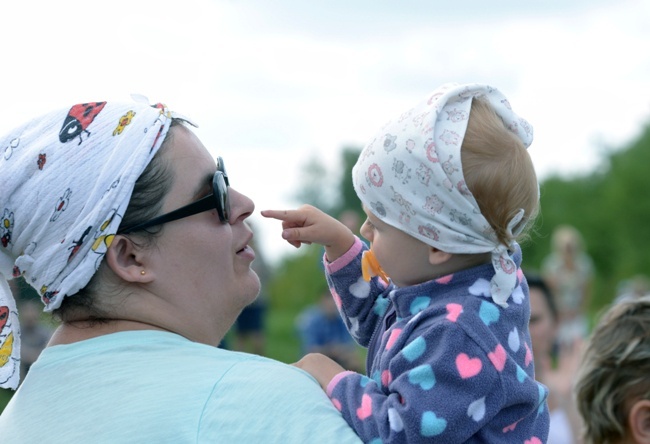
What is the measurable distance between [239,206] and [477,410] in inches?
31.4

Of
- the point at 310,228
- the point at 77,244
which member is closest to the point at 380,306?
the point at 310,228

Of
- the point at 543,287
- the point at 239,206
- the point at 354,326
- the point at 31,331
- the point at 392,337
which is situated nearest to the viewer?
the point at 392,337

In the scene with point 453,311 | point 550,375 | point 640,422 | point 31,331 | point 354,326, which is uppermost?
point 453,311

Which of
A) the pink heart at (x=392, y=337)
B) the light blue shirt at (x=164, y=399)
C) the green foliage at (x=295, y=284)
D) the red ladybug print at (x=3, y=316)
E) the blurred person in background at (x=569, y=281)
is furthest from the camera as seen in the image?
the green foliage at (x=295, y=284)

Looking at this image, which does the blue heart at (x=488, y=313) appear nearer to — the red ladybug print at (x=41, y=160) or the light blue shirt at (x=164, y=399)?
the light blue shirt at (x=164, y=399)

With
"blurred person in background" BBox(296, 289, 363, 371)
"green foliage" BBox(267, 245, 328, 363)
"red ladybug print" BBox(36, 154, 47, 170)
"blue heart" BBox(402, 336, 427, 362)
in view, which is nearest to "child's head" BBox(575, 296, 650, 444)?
"blue heart" BBox(402, 336, 427, 362)

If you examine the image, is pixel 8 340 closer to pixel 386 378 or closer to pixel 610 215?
pixel 386 378

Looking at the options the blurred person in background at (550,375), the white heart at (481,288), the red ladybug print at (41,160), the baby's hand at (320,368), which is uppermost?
the red ladybug print at (41,160)

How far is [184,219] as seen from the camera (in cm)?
216

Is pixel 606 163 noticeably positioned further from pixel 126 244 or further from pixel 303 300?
pixel 126 244

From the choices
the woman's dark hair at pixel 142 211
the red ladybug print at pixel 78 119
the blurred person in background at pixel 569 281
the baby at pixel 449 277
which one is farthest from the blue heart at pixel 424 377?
the blurred person in background at pixel 569 281

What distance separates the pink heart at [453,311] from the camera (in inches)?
80.0

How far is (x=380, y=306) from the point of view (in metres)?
2.51

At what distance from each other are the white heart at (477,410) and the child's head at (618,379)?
101cm
